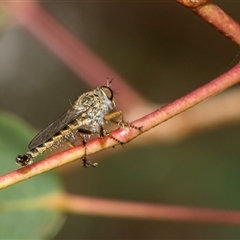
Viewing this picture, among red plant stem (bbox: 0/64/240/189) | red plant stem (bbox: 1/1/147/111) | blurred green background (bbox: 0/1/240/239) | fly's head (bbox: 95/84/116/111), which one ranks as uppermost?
blurred green background (bbox: 0/1/240/239)

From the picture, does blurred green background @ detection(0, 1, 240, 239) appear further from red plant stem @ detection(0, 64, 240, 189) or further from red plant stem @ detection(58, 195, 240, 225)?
red plant stem @ detection(0, 64, 240, 189)

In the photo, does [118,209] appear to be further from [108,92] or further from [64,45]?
[64,45]

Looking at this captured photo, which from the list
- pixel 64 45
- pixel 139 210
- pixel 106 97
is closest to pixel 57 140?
pixel 106 97

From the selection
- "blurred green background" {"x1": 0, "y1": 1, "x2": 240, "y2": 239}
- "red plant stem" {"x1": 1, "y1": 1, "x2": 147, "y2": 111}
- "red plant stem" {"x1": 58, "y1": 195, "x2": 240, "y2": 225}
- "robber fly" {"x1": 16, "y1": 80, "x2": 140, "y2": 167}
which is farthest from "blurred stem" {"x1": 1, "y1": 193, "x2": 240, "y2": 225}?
"blurred green background" {"x1": 0, "y1": 1, "x2": 240, "y2": 239}

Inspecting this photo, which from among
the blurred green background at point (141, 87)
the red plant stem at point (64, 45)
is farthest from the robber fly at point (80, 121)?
the blurred green background at point (141, 87)

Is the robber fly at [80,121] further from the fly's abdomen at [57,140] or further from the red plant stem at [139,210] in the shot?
the red plant stem at [139,210]
